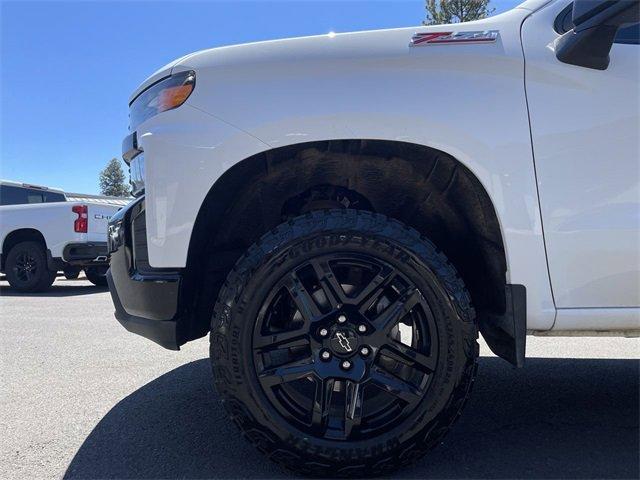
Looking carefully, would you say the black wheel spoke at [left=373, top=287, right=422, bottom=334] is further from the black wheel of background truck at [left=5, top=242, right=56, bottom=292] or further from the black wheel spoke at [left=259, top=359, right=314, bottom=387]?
the black wheel of background truck at [left=5, top=242, right=56, bottom=292]

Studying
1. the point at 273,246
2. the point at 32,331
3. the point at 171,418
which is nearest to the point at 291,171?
the point at 273,246

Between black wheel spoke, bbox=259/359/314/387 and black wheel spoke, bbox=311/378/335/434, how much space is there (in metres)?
0.06

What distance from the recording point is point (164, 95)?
2.06 m

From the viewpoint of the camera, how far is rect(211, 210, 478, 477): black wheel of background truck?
5.90ft

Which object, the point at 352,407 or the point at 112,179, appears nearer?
the point at 352,407

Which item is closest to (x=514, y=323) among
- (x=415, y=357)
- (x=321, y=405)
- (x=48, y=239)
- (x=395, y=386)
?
(x=415, y=357)

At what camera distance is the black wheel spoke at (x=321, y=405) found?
6.01 feet

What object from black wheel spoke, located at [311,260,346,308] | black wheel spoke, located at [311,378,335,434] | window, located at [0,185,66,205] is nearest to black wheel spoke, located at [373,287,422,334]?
black wheel spoke, located at [311,260,346,308]

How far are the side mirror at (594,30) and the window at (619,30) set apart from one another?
0.11 m

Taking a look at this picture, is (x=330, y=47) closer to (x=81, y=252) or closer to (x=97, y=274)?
(x=81, y=252)

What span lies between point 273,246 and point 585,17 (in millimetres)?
1380

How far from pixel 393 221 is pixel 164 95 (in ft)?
3.60

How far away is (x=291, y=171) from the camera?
6.79 feet

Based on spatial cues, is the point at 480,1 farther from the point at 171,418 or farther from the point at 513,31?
the point at 171,418
